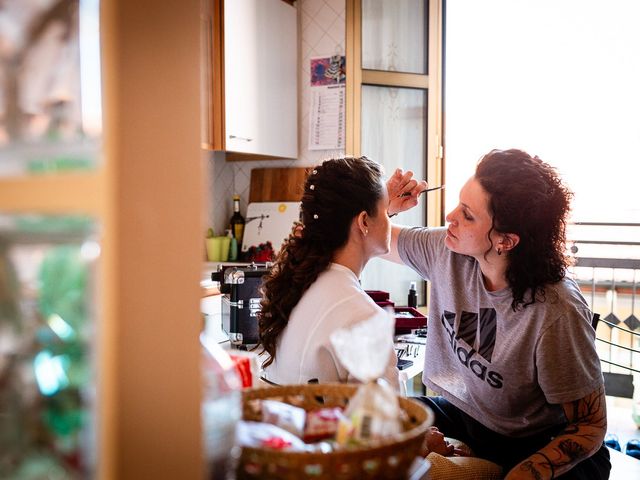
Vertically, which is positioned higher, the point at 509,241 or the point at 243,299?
the point at 509,241

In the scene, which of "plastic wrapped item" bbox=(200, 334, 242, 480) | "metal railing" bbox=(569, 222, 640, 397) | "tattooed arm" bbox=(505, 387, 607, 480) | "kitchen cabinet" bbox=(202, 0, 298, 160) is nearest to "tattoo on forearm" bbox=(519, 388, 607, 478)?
"tattooed arm" bbox=(505, 387, 607, 480)

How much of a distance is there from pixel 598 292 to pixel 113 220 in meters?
4.78

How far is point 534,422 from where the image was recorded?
1.77 m

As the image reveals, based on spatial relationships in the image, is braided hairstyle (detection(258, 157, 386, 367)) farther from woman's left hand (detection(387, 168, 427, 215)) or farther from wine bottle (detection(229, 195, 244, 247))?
wine bottle (detection(229, 195, 244, 247))

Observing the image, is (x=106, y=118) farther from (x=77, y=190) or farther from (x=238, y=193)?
(x=238, y=193)

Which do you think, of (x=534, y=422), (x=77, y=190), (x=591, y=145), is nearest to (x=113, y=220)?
(x=77, y=190)

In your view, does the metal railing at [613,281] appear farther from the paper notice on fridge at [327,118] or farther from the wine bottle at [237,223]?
the wine bottle at [237,223]

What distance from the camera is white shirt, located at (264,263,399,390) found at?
55.6 inches

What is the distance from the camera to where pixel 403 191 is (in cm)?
230

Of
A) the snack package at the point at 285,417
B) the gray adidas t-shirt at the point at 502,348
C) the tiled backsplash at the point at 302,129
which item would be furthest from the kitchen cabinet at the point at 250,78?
the snack package at the point at 285,417

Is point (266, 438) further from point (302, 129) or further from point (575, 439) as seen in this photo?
point (302, 129)

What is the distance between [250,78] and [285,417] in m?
3.13

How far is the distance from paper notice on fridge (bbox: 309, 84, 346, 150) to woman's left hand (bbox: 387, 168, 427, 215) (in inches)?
65.6

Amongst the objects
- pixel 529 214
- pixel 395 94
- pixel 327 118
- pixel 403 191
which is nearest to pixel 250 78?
pixel 327 118
